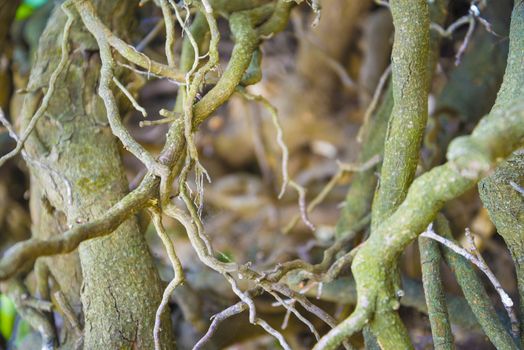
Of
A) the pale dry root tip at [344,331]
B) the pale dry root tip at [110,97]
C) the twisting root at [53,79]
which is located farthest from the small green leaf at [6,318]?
the pale dry root tip at [344,331]

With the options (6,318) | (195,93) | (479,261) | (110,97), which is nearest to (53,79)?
(110,97)

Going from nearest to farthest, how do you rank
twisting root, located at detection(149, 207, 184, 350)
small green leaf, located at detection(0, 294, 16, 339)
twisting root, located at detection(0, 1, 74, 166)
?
twisting root, located at detection(149, 207, 184, 350) < twisting root, located at detection(0, 1, 74, 166) < small green leaf, located at detection(0, 294, 16, 339)

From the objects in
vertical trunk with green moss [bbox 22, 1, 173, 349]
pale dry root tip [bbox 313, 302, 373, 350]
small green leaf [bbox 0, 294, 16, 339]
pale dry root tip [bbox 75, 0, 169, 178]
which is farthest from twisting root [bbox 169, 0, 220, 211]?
small green leaf [bbox 0, 294, 16, 339]

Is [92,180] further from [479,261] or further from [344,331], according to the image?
[479,261]

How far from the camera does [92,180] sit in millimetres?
1332

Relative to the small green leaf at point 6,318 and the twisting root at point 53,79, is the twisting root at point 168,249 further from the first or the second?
the small green leaf at point 6,318

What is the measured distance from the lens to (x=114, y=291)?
1.23 m

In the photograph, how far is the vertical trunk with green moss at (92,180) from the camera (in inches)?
48.4

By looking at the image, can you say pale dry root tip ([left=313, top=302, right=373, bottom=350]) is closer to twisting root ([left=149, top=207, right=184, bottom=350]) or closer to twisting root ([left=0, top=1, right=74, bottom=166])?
twisting root ([left=149, top=207, right=184, bottom=350])

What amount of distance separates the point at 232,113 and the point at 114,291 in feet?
7.32

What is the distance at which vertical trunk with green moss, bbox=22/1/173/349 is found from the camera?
4.03ft

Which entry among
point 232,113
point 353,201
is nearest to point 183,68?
point 353,201

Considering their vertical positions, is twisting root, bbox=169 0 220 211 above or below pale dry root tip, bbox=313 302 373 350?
above

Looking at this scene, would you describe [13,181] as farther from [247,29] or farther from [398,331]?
[398,331]
